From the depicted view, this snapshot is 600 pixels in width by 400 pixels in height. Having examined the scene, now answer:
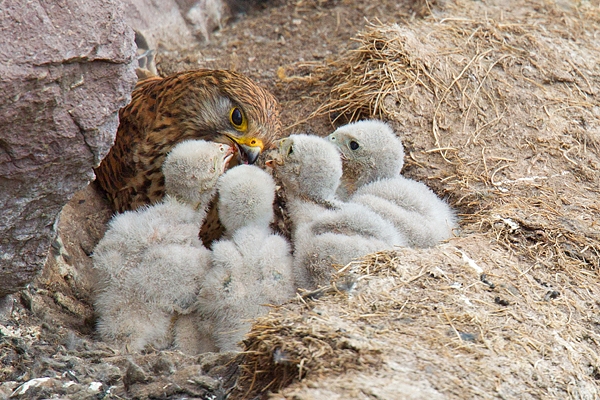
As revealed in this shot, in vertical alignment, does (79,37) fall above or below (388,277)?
above

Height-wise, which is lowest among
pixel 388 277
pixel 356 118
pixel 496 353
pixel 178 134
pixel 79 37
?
pixel 496 353

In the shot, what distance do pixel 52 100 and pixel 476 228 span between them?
2185mm

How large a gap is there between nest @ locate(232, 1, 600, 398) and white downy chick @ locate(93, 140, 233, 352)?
2.48 feet

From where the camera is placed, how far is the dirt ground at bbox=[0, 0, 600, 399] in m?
2.68

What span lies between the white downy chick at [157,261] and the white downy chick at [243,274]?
5.0 inches

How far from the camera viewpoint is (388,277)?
3162 mm

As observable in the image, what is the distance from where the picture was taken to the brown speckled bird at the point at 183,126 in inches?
161

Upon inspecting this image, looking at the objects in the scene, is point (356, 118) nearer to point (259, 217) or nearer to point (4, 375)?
point (259, 217)

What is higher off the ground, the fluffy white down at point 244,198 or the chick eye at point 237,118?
the chick eye at point 237,118

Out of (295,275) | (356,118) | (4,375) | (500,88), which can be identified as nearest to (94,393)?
(4,375)

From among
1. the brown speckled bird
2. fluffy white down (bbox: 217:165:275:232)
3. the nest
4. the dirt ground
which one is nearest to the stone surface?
the dirt ground

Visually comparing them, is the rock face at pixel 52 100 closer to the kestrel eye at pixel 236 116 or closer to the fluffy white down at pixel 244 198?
the fluffy white down at pixel 244 198

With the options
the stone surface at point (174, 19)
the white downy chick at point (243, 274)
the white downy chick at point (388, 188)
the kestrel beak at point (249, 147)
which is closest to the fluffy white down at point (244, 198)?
the white downy chick at point (243, 274)

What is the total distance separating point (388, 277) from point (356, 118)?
1.88 m
